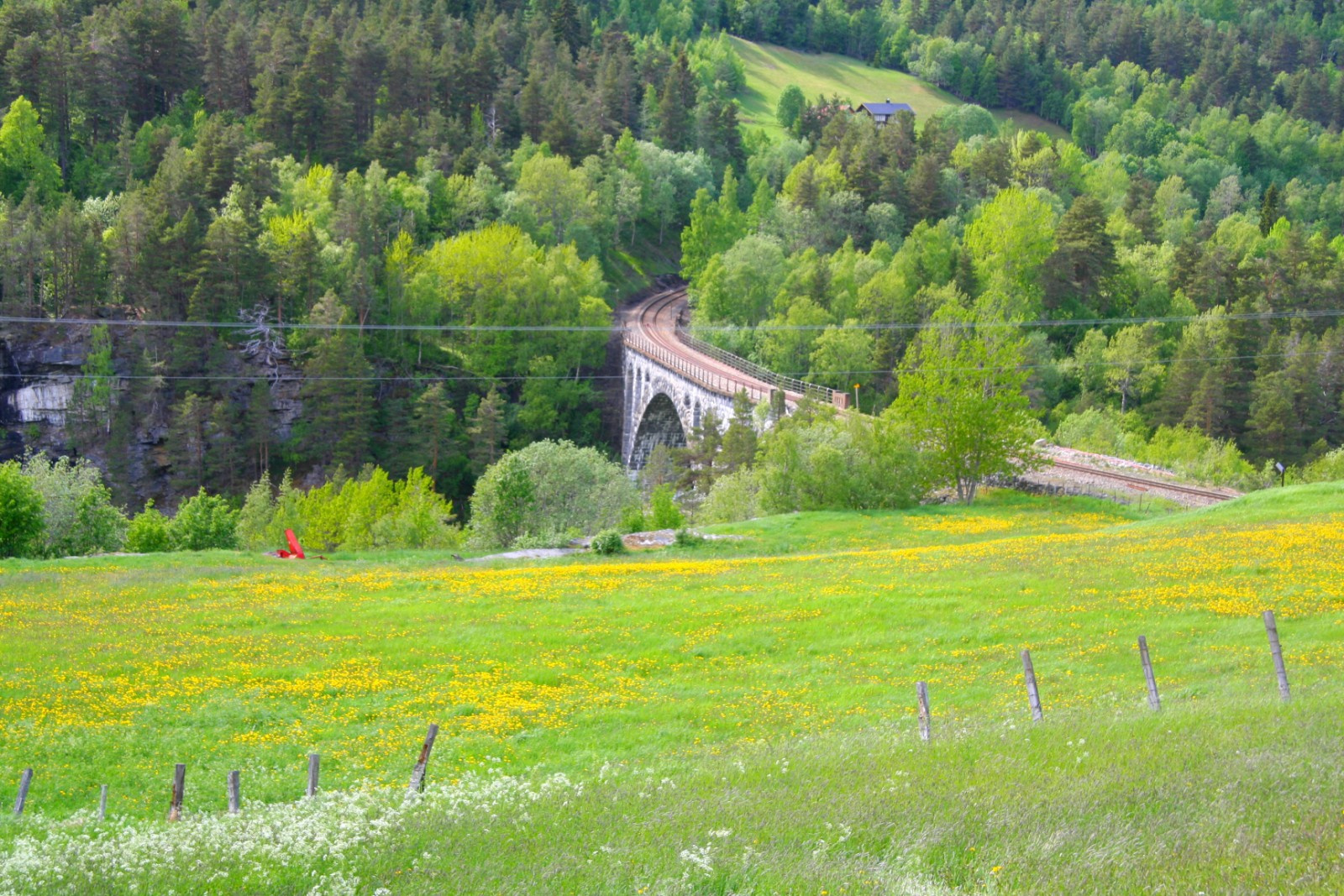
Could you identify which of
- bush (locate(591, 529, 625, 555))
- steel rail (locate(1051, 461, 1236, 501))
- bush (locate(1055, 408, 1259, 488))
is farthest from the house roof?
bush (locate(591, 529, 625, 555))

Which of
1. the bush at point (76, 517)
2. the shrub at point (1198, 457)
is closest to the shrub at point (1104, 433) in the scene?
the shrub at point (1198, 457)

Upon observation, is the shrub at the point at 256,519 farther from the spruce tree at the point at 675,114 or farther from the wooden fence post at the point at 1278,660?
the spruce tree at the point at 675,114

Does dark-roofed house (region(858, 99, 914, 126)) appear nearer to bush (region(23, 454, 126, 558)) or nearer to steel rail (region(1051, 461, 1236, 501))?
steel rail (region(1051, 461, 1236, 501))

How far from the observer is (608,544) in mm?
47062

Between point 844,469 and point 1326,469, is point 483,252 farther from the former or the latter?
point 1326,469

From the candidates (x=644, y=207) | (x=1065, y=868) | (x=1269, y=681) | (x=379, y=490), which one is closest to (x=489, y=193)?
(x=644, y=207)

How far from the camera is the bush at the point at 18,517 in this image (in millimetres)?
47250

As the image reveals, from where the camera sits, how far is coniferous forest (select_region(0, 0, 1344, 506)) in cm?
9088

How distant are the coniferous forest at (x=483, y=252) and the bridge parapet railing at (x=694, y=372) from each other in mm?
5103

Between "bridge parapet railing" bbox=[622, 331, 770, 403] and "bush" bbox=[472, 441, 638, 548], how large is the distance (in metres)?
13.5

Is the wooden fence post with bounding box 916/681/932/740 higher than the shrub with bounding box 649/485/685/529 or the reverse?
higher

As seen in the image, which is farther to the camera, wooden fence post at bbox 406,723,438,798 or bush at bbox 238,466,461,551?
bush at bbox 238,466,461,551

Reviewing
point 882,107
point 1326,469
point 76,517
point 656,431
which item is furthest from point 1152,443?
point 882,107

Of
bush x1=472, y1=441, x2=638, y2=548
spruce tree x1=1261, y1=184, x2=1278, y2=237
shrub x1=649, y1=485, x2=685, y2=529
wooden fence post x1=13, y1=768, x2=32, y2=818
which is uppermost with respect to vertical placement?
wooden fence post x1=13, y1=768, x2=32, y2=818
